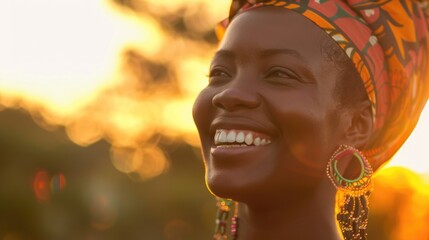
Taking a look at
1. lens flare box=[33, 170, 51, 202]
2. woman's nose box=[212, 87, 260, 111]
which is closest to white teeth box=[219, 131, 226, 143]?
woman's nose box=[212, 87, 260, 111]

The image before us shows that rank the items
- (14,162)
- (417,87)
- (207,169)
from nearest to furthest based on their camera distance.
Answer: (207,169) < (417,87) < (14,162)

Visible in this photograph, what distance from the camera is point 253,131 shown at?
3938 mm

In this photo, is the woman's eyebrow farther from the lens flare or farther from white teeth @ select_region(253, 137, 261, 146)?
the lens flare

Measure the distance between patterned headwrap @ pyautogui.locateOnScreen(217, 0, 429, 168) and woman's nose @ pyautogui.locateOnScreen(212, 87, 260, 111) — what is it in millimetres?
567

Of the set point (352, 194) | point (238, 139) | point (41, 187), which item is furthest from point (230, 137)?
point (41, 187)

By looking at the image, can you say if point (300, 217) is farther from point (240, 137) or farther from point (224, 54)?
point (224, 54)

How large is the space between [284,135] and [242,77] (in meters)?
0.38

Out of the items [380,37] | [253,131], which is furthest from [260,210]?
[380,37]

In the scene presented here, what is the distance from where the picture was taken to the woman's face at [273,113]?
3.92 m

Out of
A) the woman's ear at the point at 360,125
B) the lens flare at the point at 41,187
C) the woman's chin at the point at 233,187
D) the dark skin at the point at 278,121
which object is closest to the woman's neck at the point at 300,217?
the dark skin at the point at 278,121

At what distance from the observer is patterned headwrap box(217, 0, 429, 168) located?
418cm

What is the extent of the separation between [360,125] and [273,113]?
0.60 meters

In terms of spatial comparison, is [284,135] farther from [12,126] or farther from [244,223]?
[12,126]

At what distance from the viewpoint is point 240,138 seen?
3961 millimetres
